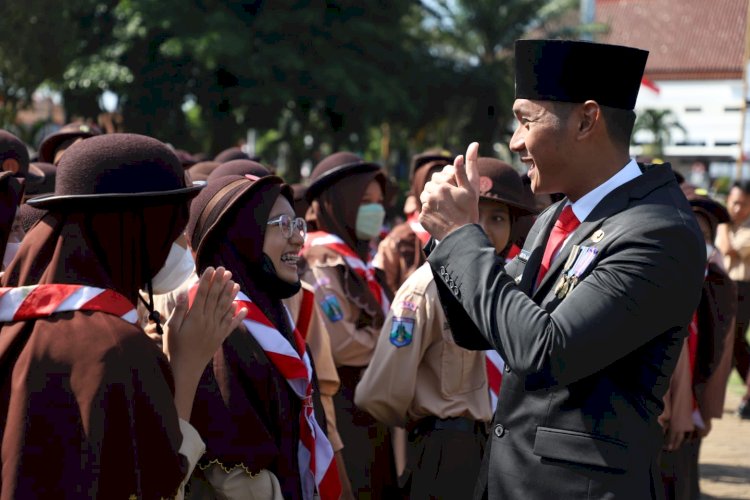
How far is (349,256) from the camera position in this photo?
6777 millimetres

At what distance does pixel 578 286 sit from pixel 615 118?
0.53 m

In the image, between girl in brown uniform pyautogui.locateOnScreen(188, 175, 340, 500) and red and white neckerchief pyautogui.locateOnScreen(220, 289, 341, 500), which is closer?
girl in brown uniform pyautogui.locateOnScreen(188, 175, 340, 500)

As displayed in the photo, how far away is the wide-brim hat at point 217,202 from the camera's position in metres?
3.94

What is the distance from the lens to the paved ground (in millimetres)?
8528

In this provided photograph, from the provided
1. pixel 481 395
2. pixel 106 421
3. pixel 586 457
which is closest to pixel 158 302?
pixel 481 395

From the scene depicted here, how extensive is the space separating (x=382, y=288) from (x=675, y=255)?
4421 millimetres

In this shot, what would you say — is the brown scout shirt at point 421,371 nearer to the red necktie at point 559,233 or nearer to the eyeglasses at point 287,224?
the eyeglasses at point 287,224

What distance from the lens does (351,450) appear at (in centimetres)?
620

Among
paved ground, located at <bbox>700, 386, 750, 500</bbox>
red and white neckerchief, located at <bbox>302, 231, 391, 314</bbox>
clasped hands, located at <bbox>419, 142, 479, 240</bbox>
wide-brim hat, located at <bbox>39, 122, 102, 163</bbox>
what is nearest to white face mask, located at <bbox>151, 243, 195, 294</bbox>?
clasped hands, located at <bbox>419, 142, 479, 240</bbox>

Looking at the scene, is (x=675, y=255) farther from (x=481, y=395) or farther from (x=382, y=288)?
→ (x=382, y=288)

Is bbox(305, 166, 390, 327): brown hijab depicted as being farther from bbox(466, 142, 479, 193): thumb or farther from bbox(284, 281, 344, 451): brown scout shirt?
bbox(466, 142, 479, 193): thumb

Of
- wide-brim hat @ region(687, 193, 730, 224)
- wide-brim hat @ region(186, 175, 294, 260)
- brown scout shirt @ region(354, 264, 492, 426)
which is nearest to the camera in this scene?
wide-brim hat @ region(186, 175, 294, 260)

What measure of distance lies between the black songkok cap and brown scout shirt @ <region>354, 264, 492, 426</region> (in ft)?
6.79

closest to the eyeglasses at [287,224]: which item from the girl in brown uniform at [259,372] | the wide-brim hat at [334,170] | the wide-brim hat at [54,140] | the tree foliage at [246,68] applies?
the girl in brown uniform at [259,372]
